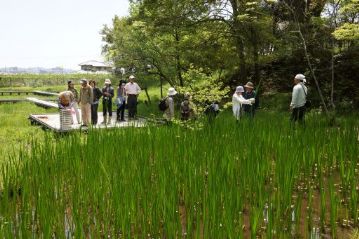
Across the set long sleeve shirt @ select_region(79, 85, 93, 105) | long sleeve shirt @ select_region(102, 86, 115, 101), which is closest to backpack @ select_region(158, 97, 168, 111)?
long sleeve shirt @ select_region(79, 85, 93, 105)

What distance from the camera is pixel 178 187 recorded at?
5027mm

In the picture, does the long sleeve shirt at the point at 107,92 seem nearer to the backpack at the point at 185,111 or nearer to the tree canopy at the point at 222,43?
the backpack at the point at 185,111

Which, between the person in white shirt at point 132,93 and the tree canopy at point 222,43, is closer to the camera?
the person in white shirt at point 132,93

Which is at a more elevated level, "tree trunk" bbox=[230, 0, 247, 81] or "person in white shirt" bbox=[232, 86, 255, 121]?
"tree trunk" bbox=[230, 0, 247, 81]

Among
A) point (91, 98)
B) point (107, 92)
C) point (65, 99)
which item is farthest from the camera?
point (107, 92)

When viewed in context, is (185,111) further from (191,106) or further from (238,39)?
(238,39)

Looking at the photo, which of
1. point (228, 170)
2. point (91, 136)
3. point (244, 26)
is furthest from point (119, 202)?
point (244, 26)

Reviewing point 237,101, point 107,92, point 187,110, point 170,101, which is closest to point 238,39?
point 107,92

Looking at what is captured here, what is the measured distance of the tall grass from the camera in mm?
3867

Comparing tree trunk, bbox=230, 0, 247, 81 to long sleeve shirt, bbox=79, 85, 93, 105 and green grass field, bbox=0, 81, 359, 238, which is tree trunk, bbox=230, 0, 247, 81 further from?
green grass field, bbox=0, 81, 359, 238

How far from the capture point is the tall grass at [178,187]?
3.87 meters

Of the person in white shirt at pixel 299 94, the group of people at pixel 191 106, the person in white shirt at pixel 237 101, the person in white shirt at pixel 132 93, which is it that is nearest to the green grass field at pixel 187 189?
the person in white shirt at pixel 299 94

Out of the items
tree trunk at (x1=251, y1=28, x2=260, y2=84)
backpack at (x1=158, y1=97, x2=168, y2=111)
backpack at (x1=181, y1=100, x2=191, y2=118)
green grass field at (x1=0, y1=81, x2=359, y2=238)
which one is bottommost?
green grass field at (x1=0, y1=81, x2=359, y2=238)

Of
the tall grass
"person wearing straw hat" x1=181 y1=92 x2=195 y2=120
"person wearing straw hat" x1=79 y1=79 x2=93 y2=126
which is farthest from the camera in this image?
"person wearing straw hat" x1=79 y1=79 x2=93 y2=126
